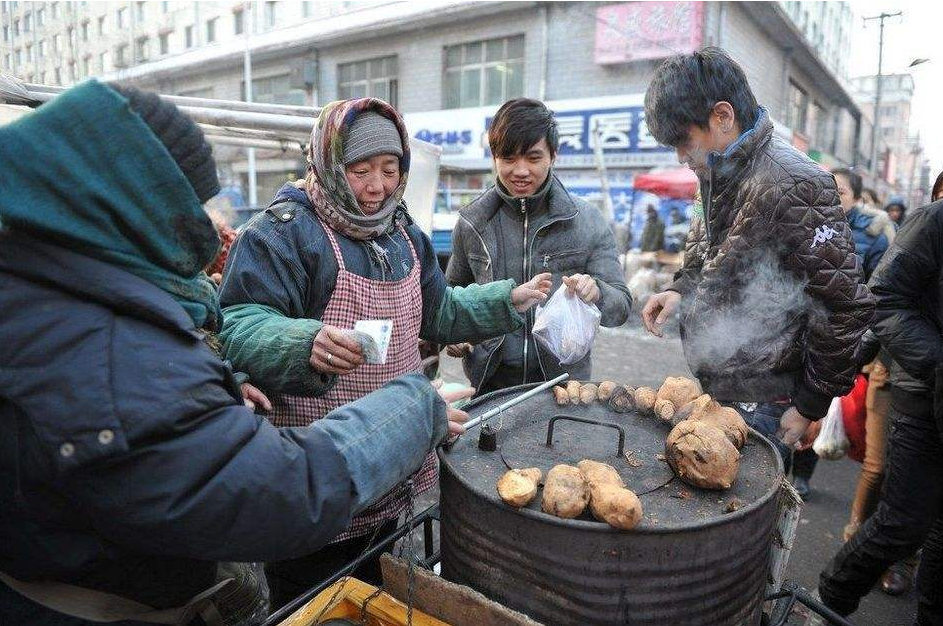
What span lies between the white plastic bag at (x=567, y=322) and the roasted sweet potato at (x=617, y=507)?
1097 millimetres

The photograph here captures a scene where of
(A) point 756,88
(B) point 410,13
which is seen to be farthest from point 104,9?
(A) point 756,88

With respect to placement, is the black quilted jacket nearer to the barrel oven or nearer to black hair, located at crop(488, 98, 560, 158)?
the barrel oven

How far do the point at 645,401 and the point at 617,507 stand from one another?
762 mm

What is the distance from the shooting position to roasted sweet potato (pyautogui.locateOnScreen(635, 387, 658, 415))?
195 centimetres

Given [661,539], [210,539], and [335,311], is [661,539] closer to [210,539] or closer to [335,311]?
[210,539]

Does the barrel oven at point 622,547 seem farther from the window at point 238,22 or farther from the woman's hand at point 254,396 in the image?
the window at point 238,22

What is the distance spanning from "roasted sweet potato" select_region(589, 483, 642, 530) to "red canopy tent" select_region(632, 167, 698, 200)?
35.5 feet

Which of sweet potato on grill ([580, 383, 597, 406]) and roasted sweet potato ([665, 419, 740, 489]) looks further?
sweet potato on grill ([580, 383, 597, 406])

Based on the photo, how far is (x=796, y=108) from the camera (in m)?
21.2

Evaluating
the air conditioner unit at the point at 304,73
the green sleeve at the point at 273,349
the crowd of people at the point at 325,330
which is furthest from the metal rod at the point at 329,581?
the air conditioner unit at the point at 304,73

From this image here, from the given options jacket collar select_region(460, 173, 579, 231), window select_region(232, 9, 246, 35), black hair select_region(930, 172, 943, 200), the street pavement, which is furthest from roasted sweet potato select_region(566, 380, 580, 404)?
window select_region(232, 9, 246, 35)

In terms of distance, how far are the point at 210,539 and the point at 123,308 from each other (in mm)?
405

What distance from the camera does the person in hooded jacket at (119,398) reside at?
835mm

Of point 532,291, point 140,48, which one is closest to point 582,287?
point 532,291
